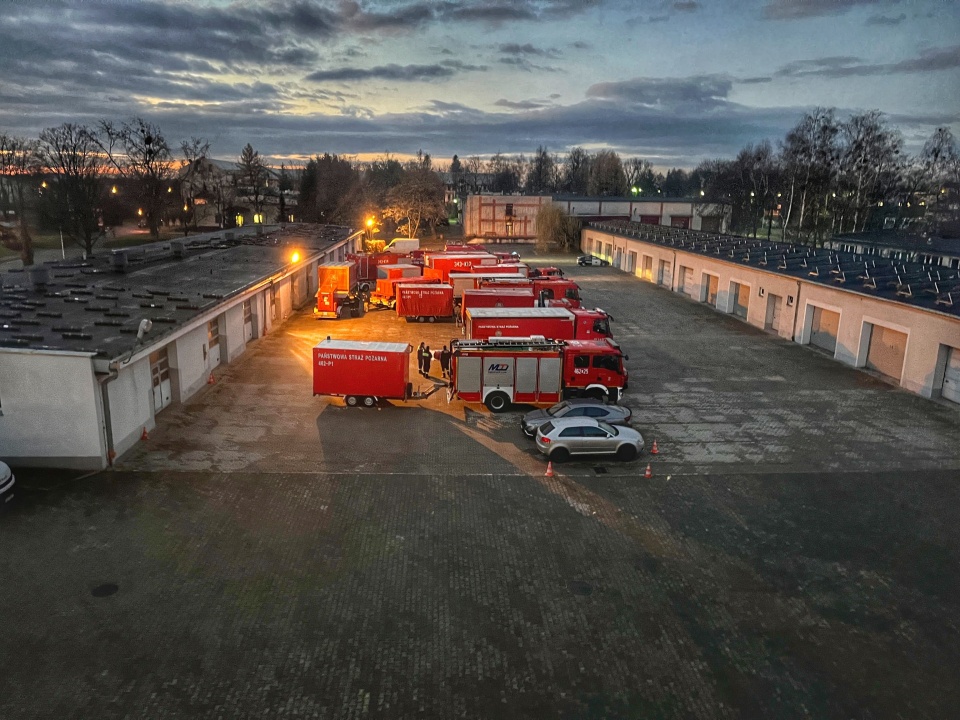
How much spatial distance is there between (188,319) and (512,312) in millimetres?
13105

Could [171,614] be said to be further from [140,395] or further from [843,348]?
[843,348]

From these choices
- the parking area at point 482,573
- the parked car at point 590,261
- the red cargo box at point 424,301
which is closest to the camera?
the parking area at point 482,573

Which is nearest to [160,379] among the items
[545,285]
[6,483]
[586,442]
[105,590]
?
[6,483]

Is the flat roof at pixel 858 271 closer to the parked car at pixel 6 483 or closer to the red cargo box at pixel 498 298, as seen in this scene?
the red cargo box at pixel 498 298

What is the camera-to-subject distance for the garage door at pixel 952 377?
22844mm

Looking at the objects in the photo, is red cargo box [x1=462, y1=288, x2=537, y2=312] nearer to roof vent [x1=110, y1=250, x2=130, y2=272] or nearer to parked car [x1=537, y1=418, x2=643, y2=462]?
parked car [x1=537, y1=418, x2=643, y2=462]

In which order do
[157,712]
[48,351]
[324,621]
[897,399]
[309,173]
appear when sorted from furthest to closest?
[309,173]
[897,399]
[48,351]
[324,621]
[157,712]

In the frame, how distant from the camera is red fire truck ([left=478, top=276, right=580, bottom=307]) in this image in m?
37.8

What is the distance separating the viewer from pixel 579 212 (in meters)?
94.2

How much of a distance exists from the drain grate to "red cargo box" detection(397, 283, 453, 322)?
2648 cm

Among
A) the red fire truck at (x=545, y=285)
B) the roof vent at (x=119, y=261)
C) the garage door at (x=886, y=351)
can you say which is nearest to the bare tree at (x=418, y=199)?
the red fire truck at (x=545, y=285)

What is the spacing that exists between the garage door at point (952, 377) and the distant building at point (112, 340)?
88.2 feet

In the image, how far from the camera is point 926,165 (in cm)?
7406

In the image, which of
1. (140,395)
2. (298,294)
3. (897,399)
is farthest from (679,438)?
(298,294)
